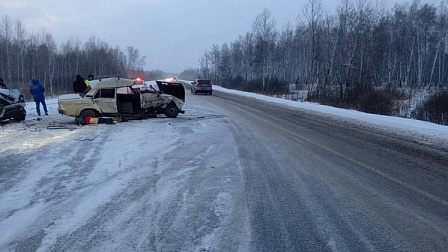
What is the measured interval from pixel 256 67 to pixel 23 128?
59.2 metres

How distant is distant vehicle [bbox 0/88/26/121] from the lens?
42.2ft

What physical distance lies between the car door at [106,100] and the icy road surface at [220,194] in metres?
3.68

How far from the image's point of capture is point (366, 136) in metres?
11.0

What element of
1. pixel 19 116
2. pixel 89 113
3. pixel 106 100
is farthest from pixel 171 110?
pixel 19 116

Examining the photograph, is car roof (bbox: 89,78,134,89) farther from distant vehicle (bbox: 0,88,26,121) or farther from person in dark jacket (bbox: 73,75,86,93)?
distant vehicle (bbox: 0,88,26,121)

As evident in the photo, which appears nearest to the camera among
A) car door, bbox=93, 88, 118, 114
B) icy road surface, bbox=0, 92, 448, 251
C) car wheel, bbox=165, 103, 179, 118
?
icy road surface, bbox=0, 92, 448, 251

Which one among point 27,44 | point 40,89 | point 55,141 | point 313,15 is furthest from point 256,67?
point 55,141

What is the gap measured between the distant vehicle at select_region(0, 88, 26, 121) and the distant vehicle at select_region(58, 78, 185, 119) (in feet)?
5.88

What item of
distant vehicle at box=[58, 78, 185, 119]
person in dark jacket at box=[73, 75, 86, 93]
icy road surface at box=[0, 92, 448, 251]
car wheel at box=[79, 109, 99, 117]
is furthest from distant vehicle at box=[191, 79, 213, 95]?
icy road surface at box=[0, 92, 448, 251]

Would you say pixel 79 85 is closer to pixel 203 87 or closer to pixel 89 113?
pixel 89 113

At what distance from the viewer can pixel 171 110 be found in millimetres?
15477

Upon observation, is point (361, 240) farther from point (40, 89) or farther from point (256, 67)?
point (256, 67)

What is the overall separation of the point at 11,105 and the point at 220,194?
1141 cm

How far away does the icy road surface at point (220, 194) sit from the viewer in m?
3.82
